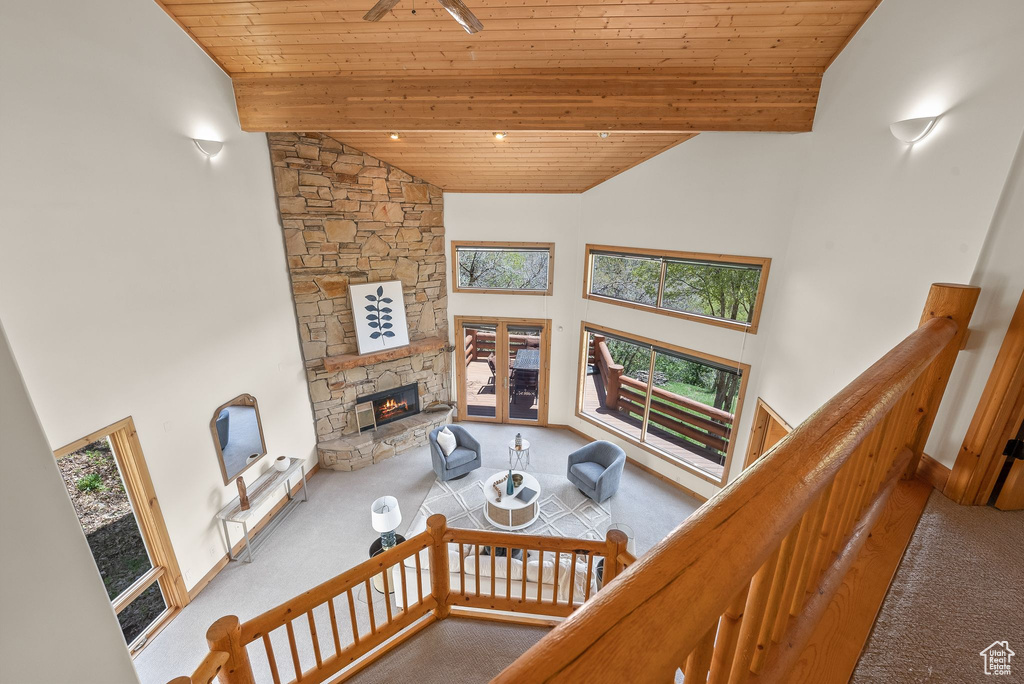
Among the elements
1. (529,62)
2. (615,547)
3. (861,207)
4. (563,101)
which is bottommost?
(615,547)

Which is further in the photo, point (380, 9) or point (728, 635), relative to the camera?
point (380, 9)

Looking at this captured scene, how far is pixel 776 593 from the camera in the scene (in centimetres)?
82

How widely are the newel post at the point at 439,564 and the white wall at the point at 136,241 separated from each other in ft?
8.46

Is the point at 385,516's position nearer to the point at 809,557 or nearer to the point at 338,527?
the point at 338,527

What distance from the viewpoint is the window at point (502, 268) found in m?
6.80

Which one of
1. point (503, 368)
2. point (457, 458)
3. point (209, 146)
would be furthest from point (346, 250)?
point (457, 458)

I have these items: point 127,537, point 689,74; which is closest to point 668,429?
point 689,74

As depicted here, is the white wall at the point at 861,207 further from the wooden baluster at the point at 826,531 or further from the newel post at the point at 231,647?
the newel post at the point at 231,647

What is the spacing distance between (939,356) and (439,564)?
2.66 metres

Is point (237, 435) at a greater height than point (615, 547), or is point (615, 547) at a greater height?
point (615, 547)

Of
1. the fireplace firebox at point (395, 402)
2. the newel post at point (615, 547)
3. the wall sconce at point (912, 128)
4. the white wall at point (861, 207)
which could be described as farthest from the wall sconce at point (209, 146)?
the wall sconce at point (912, 128)

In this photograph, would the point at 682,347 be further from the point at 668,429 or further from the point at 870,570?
the point at 870,570

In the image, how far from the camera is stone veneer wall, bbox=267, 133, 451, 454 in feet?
17.7

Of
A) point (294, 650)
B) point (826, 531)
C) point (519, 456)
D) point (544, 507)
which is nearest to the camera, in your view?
point (826, 531)
